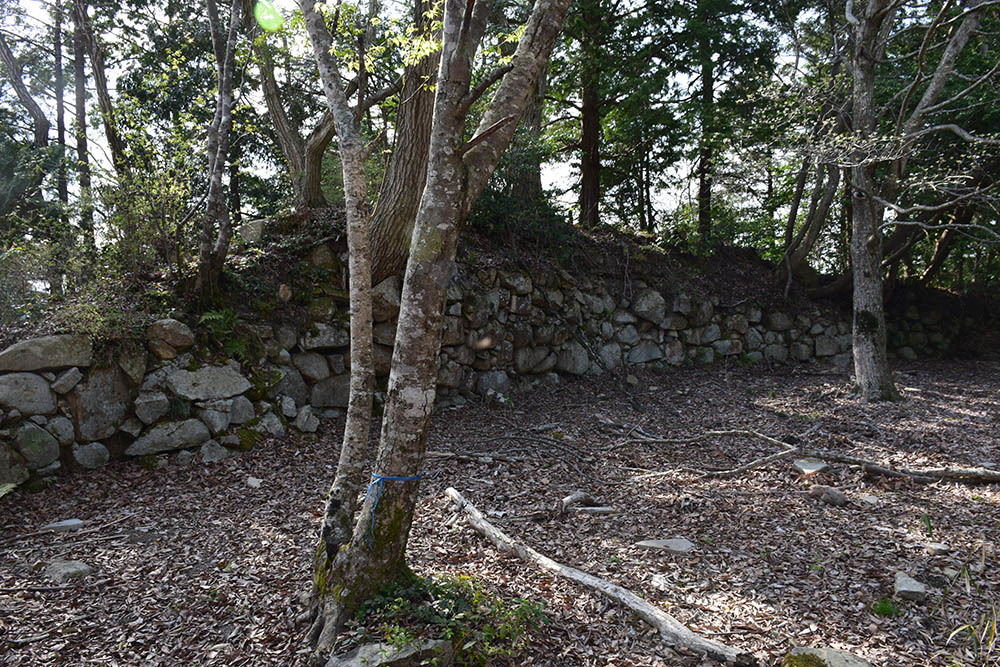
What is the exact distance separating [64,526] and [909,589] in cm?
513

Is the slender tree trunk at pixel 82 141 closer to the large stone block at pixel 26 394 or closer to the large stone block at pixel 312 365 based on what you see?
the large stone block at pixel 26 394

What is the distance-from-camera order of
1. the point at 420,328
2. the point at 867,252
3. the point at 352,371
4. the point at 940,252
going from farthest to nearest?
the point at 940,252
the point at 867,252
the point at 352,371
the point at 420,328

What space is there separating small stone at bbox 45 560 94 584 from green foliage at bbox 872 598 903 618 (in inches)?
168

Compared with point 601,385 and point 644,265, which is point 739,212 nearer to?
point 644,265

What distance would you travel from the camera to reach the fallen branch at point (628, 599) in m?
2.53

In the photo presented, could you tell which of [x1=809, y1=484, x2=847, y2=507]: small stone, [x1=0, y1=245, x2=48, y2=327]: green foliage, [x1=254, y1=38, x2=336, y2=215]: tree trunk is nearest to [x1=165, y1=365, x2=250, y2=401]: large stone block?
[x1=0, y1=245, x2=48, y2=327]: green foliage

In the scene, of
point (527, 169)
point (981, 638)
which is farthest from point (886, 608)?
point (527, 169)

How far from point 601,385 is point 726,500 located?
409 cm

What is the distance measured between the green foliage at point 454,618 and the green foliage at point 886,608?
1656 mm

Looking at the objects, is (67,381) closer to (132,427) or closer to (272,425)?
(132,427)

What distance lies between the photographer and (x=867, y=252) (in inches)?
298

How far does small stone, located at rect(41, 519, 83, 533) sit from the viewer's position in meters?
3.84

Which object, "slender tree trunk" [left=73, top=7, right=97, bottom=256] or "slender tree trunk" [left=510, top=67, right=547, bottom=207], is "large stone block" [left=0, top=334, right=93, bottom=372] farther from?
"slender tree trunk" [left=510, top=67, right=547, bottom=207]

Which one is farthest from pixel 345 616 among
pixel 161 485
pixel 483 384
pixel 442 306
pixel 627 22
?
pixel 627 22
